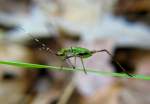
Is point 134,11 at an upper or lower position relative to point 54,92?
upper

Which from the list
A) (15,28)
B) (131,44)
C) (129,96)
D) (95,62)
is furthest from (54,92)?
(15,28)

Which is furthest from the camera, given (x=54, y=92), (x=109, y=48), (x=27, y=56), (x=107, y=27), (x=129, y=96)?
(x=107, y=27)

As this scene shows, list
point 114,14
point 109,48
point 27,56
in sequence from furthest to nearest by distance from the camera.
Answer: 1. point 114,14
2. point 27,56
3. point 109,48

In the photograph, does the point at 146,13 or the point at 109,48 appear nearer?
the point at 109,48

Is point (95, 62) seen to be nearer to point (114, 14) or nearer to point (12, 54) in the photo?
point (12, 54)

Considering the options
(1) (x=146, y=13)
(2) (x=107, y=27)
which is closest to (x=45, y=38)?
(2) (x=107, y=27)

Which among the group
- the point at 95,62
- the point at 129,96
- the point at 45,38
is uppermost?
the point at 45,38
